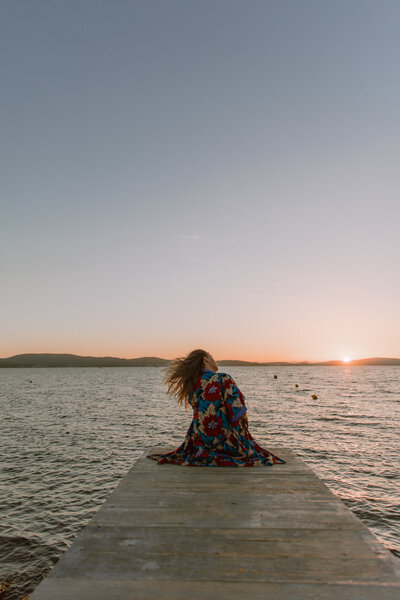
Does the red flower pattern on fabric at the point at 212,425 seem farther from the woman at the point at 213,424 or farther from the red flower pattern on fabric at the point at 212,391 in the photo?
the red flower pattern on fabric at the point at 212,391

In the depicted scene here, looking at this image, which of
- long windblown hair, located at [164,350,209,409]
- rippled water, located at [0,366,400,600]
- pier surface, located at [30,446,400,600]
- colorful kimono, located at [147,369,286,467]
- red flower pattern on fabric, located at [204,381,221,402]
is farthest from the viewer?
rippled water, located at [0,366,400,600]

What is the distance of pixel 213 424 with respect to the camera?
7797 mm

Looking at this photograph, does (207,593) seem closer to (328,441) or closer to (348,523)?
(348,523)

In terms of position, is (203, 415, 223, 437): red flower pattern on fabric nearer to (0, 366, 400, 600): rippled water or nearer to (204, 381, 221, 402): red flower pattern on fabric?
(204, 381, 221, 402): red flower pattern on fabric

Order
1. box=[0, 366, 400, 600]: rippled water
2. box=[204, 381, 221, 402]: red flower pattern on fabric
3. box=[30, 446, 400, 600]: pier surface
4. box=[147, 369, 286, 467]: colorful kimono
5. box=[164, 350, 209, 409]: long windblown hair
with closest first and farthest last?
box=[30, 446, 400, 600]: pier surface < box=[147, 369, 286, 467]: colorful kimono < box=[204, 381, 221, 402]: red flower pattern on fabric < box=[164, 350, 209, 409]: long windblown hair < box=[0, 366, 400, 600]: rippled water

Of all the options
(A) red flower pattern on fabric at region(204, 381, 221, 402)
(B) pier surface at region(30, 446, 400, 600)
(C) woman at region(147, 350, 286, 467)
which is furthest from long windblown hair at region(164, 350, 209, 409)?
(B) pier surface at region(30, 446, 400, 600)

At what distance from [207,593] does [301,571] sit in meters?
0.95

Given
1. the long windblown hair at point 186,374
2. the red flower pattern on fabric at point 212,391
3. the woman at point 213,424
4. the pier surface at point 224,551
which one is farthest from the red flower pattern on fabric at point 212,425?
the pier surface at point 224,551

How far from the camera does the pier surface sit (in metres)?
3.31

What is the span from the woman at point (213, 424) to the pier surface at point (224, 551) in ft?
5.04

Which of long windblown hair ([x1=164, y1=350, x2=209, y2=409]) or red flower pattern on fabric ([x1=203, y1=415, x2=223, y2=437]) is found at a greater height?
long windblown hair ([x1=164, y1=350, x2=209, y2=409])

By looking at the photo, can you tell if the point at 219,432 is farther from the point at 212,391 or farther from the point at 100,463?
the point at 100,463

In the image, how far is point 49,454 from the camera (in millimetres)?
19016

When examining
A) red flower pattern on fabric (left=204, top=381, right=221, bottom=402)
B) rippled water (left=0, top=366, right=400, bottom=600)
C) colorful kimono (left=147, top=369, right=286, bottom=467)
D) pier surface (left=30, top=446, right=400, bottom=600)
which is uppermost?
red flower pattern on fabric (left=204, top=381, right=221, bottom=402)
